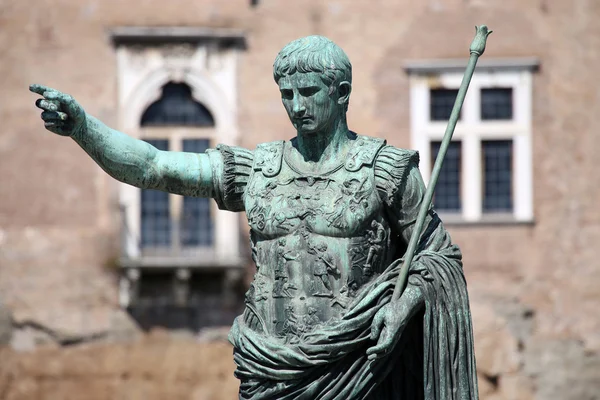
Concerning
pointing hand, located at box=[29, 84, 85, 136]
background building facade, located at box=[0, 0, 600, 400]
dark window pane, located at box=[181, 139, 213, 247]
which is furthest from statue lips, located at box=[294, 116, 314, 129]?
background building facade, located at box=[0, 0, 600, 400]

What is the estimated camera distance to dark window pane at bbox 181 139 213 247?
2580 centimetres

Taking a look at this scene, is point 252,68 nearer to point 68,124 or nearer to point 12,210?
point 12,210

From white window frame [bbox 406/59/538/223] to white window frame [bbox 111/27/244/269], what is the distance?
7.76 feet

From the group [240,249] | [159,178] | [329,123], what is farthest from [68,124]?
[240,249]

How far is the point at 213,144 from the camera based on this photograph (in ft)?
85.3

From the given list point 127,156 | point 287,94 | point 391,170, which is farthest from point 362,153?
point 127,156

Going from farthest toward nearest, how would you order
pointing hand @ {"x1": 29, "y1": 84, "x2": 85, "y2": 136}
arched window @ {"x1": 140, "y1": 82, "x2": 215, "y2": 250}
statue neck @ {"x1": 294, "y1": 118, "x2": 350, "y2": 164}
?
arched window @ {"x1": 140, "y1": 82, "x2": 215, "y2": 250}
statue neck @ {"x1": 294, "y1": 118, "x2": 350, "y2": 164}
pointing hand @ {"x1": 29, "y1": 84, "x2": 85, "y2": 136}

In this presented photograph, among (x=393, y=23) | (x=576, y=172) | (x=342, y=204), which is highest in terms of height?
(x=393, y=23)

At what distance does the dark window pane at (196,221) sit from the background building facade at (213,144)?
0.09 feet

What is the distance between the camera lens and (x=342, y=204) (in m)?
7.41

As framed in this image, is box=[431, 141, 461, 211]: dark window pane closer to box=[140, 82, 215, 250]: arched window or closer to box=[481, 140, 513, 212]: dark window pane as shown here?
box=[481, 140, 513, 212]: dark window pane

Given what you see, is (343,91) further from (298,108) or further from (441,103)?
(441,103)

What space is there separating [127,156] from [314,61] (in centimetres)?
75

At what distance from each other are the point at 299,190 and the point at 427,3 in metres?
19.2
